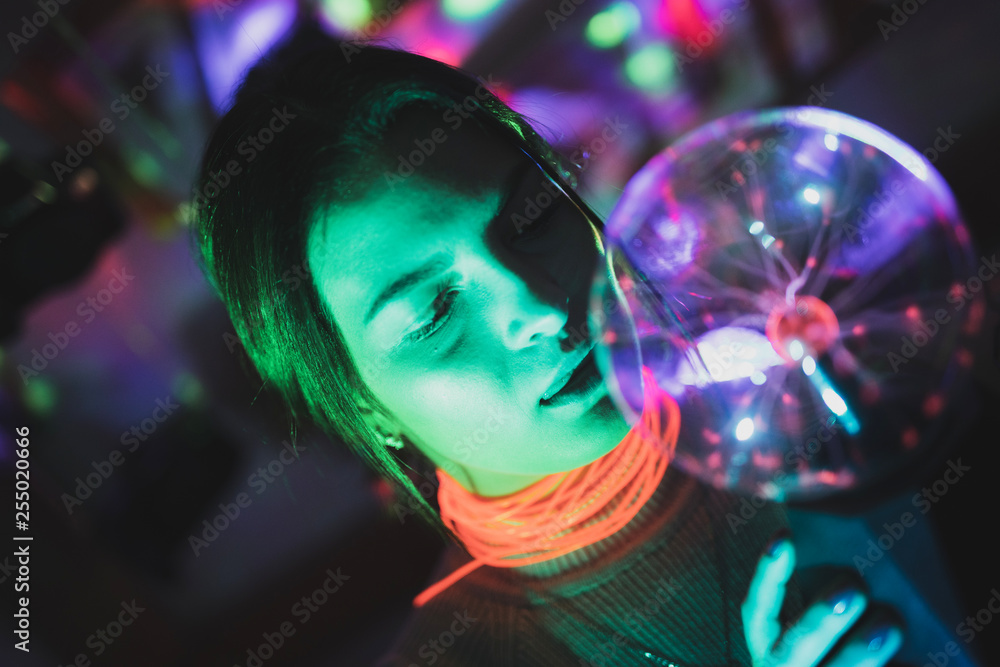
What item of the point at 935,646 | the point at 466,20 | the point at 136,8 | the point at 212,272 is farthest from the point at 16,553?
the point at 466,20

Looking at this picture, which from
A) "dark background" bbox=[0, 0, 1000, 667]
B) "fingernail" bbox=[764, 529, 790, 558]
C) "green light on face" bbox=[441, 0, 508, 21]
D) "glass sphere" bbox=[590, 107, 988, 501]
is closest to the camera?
"fingernail" bbox=[764, 529, 790, 558]

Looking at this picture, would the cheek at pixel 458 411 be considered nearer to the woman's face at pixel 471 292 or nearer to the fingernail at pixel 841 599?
the woman's face at pixel 471 292

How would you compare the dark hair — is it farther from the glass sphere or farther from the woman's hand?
the woman's hand

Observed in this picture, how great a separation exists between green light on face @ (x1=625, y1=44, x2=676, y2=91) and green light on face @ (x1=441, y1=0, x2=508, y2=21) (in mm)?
555

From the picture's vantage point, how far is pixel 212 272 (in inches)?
38.6

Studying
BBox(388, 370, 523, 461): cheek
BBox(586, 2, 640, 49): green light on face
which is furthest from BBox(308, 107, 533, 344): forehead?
BBox(586, 2, 640, 49): green light on face

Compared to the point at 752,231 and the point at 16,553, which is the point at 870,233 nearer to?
the point at 752,231

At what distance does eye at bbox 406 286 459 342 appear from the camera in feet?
2.47

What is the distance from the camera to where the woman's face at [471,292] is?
2.40 feet

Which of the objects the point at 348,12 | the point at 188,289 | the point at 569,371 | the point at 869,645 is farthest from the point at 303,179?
the point at 348,12

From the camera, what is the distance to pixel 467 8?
213 cm

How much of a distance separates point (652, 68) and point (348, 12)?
111 centimetres

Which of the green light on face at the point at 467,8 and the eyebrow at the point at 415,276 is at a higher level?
the green light on face at the point at 467,8

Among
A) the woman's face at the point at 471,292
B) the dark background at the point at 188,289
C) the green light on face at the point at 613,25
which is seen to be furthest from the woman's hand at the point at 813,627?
the green light on face at the point at 613,25
